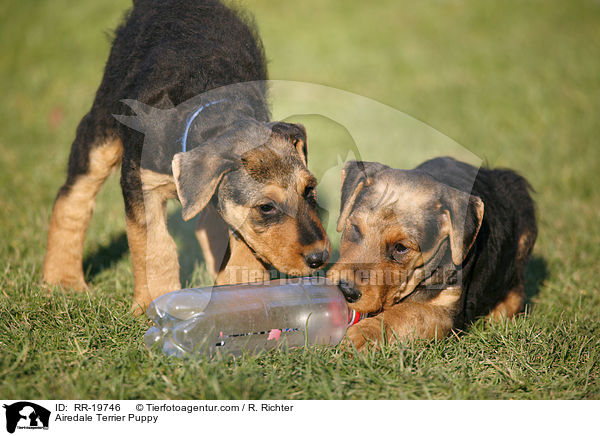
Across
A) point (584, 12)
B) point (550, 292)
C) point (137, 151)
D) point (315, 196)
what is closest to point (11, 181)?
point (137, 151)

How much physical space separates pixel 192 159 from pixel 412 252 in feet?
5.13

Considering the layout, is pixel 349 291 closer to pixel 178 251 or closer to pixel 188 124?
pixel 188 124

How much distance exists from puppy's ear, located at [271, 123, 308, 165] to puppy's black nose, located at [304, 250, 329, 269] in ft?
2.39

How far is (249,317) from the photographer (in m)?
3.74

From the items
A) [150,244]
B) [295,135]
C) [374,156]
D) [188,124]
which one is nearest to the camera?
[188,124]

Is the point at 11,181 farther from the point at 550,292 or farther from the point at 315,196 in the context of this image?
the point at 550,292

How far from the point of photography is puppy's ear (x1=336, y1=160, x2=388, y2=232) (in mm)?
4121

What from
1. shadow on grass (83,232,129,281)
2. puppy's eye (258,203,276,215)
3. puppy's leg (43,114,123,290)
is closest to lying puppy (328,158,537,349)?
puppy's eye (258,203,276,215)

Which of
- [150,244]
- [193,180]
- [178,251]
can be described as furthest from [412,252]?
[178,251]

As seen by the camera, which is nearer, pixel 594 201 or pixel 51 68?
pixel 594 201

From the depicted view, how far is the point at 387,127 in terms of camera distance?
961 cm

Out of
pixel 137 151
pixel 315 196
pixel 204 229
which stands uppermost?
pixel 137 151
